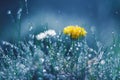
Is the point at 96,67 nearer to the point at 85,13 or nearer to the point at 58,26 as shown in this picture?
the point at 58,26

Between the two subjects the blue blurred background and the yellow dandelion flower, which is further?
the blue blurred background

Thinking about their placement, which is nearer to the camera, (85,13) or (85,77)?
(85,77)

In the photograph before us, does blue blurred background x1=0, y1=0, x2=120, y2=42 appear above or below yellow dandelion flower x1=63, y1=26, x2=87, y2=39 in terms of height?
above

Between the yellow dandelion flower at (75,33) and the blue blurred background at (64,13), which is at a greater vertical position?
the blue blurred background at (64,13)

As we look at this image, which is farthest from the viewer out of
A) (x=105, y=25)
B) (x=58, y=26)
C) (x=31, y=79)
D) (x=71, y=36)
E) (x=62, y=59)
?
(x=105, y=25)

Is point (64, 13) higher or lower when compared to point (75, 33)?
higher

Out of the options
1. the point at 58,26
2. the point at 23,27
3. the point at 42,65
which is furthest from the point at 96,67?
the point at 23,27

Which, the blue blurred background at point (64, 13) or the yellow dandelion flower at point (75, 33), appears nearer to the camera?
the yellow dandelion flower at point (75, 33)

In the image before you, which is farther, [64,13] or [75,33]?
[64,13]
